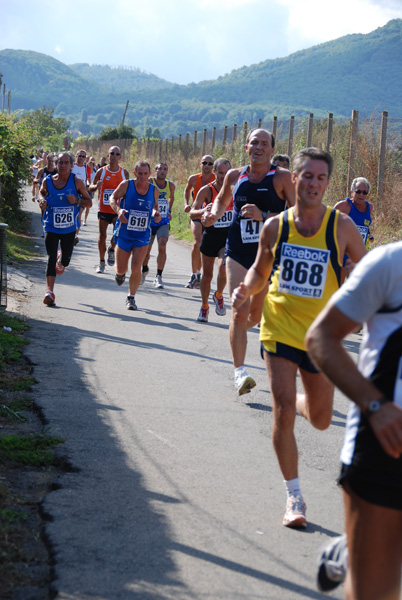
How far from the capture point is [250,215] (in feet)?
23.9

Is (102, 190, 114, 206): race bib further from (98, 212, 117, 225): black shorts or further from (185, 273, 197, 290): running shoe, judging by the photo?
(185, 273, 197, 290): running shoe

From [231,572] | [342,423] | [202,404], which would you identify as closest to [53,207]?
[202,404]

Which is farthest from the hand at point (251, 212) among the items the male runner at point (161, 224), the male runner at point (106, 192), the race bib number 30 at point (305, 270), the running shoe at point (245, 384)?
the male runner at point (106, 192)

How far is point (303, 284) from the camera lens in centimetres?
488

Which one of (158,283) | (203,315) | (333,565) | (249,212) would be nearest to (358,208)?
(203,315)

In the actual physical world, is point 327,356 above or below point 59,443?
above

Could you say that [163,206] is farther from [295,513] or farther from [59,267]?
[295,513]

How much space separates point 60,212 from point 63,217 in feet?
0.27

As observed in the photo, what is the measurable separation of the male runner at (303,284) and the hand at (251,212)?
2289 mm

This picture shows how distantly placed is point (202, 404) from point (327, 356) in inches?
182

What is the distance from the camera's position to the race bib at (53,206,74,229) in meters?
12.0

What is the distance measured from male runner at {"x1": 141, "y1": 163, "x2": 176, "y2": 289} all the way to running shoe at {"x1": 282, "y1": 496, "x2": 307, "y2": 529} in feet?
31.3

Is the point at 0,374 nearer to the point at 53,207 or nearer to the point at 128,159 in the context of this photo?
the point at 53,207

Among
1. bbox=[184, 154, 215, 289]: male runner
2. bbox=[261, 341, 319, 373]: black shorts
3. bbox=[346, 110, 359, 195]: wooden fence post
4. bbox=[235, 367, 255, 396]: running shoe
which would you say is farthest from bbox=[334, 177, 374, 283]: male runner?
bbox=[346, 110, 359, 195]: wooden fence post
